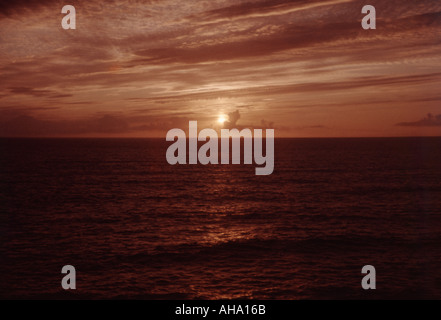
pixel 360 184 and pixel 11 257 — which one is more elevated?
pixel 360 184

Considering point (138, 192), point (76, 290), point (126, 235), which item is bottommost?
point (76, 290)

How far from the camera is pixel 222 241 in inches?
1312

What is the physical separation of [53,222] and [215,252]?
19.0 metres

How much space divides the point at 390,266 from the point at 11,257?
26.4 m

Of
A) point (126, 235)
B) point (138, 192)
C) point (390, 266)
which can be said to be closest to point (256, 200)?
point (138, 192)

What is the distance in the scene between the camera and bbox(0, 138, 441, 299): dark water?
23703 mm

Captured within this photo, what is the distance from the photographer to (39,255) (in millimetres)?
29328

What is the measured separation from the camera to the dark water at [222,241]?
23703 mm

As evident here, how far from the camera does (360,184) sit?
2574 inches
